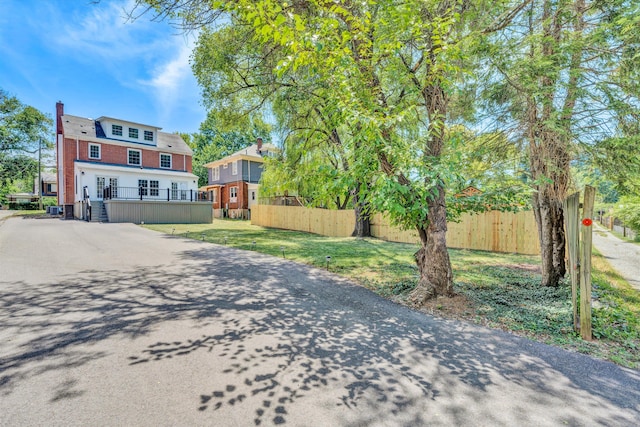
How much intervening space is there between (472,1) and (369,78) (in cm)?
220

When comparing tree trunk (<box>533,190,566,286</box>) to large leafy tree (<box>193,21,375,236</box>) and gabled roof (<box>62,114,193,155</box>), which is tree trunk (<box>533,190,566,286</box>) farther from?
gabled roof (<box>62,114,193,155</box>)

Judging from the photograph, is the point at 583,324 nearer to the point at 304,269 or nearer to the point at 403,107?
the point at 403,107

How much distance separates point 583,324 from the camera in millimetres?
3748

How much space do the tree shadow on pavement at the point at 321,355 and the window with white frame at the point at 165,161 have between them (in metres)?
23.1

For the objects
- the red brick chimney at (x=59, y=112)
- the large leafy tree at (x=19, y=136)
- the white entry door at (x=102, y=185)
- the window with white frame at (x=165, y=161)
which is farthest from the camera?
the large leafy tree at (x=19, y=136)

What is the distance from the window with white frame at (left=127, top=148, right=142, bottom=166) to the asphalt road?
73.4 ft

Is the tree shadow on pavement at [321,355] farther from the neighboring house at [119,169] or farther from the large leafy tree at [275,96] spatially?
the neighboring house at [119,169]

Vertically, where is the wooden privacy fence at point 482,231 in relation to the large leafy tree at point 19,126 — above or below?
below

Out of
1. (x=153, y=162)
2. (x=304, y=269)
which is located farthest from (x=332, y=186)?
(x=153, y=162)

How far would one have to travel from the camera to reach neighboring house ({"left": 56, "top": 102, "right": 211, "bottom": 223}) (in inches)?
810

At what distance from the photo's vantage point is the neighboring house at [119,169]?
2056cm

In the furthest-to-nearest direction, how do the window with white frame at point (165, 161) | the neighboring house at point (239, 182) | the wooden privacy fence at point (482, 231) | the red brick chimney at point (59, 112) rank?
the neighboring house at point (239, 182)
the window with white frame at point (165, 161)
the red brick chimney at point (59, 112)
the wooden privacy fence at point (482, 231)

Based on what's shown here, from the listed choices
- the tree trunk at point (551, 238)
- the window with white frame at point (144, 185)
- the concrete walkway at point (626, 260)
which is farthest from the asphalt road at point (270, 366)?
the window with white frame at point (144, 185)

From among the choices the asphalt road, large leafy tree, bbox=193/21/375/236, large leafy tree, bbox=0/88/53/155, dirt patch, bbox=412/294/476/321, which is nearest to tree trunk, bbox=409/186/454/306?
dirt patch, bbox=412/294/476/321
